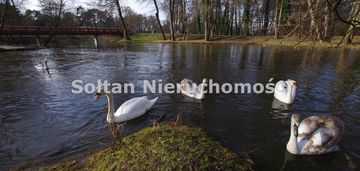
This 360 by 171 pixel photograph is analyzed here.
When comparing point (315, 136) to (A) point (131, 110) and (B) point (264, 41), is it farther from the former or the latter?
(A) point (131, 110)

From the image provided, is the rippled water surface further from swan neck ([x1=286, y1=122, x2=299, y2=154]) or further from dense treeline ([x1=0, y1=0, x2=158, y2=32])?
dense treeline ([x1=0, y1=0, x2=158, y2=32])

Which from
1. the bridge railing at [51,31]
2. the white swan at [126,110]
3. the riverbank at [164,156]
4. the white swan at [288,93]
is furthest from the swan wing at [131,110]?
the bridge railing at [51,31]

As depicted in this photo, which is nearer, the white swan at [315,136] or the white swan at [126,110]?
the white swan at [315,136]

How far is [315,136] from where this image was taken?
514 cm

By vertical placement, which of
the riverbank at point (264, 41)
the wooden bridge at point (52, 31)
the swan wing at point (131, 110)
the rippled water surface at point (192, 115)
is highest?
→ the wooden bridge at point (52, 31)

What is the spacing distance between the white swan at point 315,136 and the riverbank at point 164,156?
4.51 feet

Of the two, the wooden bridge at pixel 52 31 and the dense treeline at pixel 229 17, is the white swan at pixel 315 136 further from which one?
the wooden bridge at pixel 52 31

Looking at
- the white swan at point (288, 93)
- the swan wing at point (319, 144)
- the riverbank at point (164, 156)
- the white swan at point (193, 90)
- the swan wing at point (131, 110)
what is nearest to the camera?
the riverbank at point (164, 156)

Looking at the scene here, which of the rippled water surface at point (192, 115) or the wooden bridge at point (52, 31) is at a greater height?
the wooden bridge at point (52, 31)

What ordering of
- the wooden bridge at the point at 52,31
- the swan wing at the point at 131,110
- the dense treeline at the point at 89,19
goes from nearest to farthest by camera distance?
the swan wing at the point at 131,110 < the wooden bridge at the point at 52,31 < the dense treeline at the point at 89,19

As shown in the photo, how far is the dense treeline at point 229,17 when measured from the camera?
3.05 metres

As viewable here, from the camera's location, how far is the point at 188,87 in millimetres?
9414

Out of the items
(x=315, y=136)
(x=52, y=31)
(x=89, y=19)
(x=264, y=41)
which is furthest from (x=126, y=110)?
(x=89, y=19)

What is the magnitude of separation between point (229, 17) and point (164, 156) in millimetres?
52821
